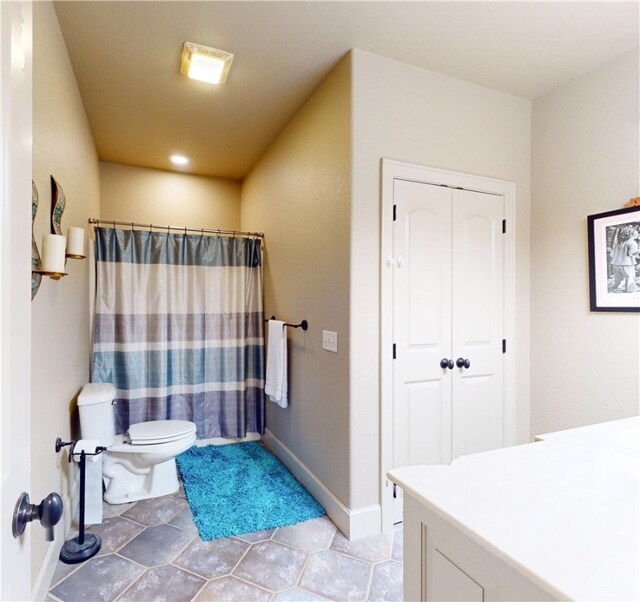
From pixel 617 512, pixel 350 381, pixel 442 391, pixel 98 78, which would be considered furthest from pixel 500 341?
pixel 98 78

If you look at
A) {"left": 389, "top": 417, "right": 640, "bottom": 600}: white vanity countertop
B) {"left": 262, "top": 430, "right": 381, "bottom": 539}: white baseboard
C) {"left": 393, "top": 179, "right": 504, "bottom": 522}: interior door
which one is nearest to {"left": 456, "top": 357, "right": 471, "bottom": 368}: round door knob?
{"left": 393, "top": 179, "right": 504, "bottom": 522}: interior door

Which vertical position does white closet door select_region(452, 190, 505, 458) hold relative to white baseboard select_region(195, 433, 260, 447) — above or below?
above

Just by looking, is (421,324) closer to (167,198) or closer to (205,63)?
(205,63)

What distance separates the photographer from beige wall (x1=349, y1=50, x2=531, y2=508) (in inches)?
81.1

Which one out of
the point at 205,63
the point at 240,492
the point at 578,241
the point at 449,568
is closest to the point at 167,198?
the point at 205,63

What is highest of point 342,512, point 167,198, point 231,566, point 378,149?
point 167,198

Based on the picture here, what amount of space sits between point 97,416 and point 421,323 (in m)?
1.98

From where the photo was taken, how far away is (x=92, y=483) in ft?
7.43

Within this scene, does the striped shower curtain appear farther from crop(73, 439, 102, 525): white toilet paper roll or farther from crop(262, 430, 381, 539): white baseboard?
crop(262, 430, 381, 539): white baseboard

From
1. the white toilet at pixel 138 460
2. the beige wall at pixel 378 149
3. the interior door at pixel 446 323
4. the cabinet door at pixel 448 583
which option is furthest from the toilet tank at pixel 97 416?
the cabinet door at pixel 448 583

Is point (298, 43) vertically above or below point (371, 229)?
above

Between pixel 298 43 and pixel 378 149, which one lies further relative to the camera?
pixel 378 149

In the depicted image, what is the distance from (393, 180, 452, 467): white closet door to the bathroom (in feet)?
0.50

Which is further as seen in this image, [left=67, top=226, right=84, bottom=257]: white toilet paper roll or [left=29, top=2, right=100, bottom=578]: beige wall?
[left=67, top=226, right=84, bottom=257]: white toilet paper roll
